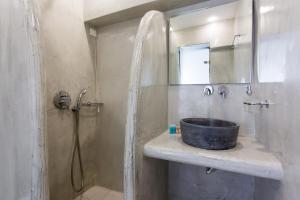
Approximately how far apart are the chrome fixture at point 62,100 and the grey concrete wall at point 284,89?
1.46 meters

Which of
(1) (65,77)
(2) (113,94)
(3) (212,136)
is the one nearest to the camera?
(3) (212,136)

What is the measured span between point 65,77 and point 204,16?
132 cm

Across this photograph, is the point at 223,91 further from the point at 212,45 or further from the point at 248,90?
the point at 212,45

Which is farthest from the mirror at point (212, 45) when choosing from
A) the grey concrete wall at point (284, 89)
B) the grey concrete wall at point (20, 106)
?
the grey concrete wall at point (20, 106)

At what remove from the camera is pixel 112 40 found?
1.71m

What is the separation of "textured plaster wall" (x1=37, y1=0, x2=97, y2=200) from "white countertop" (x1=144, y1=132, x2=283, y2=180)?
87 centimetres

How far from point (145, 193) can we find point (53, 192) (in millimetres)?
871

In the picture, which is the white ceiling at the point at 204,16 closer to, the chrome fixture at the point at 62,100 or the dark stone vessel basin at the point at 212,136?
the dark stone vessel basin at the point at 212,136

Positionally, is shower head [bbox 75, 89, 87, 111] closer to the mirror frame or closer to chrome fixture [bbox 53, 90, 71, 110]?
chrome fixture [bbox 53, 90, 71, 110]

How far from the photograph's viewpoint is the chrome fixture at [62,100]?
1.36m

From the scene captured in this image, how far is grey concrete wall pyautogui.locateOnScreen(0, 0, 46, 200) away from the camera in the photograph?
0.73m

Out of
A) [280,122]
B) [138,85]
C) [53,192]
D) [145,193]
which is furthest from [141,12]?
[53,192]

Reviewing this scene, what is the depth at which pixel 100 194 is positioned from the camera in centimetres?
163

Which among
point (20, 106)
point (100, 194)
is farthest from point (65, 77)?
point (100, 194)
